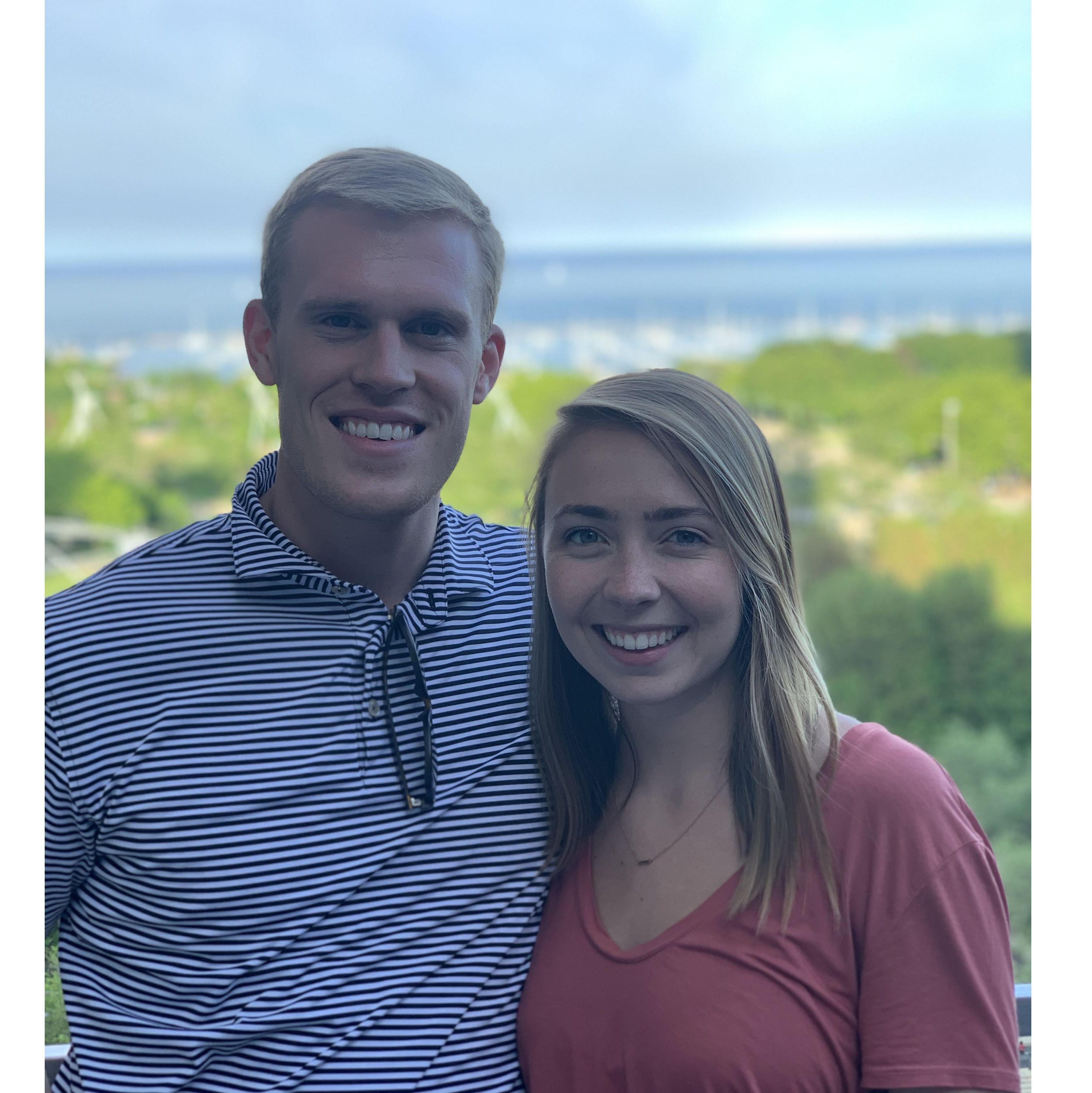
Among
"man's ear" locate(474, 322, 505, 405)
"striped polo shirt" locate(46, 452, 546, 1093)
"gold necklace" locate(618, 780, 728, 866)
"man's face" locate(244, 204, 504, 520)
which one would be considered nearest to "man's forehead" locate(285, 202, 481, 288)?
"man's face" locate(244, 204, 504, 520)

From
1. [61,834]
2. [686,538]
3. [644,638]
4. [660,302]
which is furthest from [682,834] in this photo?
[660,302]

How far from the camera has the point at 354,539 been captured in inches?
63.9

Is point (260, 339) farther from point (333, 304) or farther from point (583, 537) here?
point (583, 537)

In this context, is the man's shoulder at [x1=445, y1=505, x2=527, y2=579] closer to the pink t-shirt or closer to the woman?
the woman

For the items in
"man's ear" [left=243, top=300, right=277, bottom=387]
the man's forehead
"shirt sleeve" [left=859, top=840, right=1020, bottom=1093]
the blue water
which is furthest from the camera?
the blue water

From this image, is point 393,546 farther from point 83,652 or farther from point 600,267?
point 600,267

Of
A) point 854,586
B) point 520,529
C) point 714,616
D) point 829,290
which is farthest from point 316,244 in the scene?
point 829,290

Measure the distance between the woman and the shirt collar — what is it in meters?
0.13

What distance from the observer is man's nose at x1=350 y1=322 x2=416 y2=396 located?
154 cm

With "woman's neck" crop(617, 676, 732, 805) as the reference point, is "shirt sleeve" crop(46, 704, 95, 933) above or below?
below

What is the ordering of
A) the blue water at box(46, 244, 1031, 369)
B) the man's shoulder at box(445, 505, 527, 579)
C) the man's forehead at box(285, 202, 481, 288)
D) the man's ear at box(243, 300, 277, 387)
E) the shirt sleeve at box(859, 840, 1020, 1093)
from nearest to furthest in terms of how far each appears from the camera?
the shirt sleeve at box(859, 840, 1020, 1093) → the man's forehead at box(285, 202, 481, 288) → the man's ear at box(243, 300, 277, 387) → the man's shoulder at box(445, 505, 527, 579) → the blue water at box(46, 244, 1031, 369)

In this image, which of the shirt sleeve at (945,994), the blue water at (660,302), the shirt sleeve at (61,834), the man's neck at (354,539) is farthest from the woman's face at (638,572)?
the blue water at (660,302)

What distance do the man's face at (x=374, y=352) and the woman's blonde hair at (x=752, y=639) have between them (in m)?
0.17
